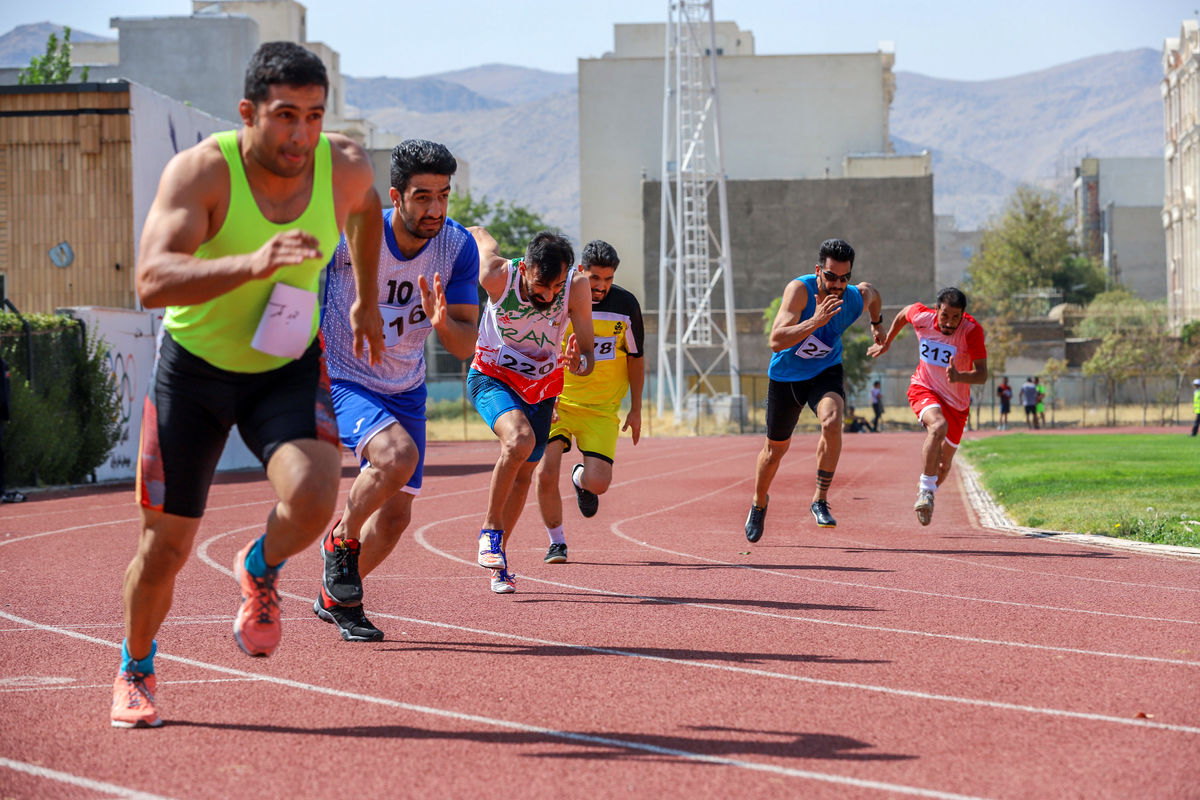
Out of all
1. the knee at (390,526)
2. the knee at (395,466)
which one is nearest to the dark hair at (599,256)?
the knee at (390,526)

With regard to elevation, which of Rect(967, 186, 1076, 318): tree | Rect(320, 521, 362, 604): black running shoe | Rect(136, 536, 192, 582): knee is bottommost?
Rect(320, 521, 362, 604): black running shoe

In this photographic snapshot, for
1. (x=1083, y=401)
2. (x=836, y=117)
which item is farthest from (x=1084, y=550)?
(x=836, y=117)

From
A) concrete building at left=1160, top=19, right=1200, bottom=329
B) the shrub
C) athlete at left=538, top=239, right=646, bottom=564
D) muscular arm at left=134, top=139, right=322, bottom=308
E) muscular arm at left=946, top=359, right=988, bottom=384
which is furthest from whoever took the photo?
concrete building at left=1160, top=19, right=1200, bottom=329

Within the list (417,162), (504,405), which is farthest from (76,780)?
(504,405)

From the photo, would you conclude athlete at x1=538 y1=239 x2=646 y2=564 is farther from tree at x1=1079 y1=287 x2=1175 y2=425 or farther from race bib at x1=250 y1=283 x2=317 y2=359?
tree at x1=1079 y1=287 x2=1175 y2=425

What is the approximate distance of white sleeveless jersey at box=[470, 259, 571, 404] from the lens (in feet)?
25.1

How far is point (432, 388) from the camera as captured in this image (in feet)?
197

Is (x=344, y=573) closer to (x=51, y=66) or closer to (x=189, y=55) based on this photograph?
(x=51, y=66)

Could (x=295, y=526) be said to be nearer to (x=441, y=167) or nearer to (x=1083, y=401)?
(x=441, y=167)

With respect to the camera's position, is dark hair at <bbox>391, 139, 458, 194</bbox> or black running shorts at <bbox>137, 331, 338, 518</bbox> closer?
black running shorts at <bbox>137, 331, 338, 518</bbox>

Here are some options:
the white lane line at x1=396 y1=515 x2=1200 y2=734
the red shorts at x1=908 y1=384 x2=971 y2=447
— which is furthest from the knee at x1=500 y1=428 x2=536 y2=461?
the red shorts at x1=908 y1=384 x2=971 y2=447

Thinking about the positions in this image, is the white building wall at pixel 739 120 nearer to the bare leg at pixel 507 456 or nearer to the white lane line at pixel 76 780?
the bare leg at pixel 507 456

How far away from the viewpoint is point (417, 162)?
600cm

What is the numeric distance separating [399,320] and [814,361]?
4.78 m
